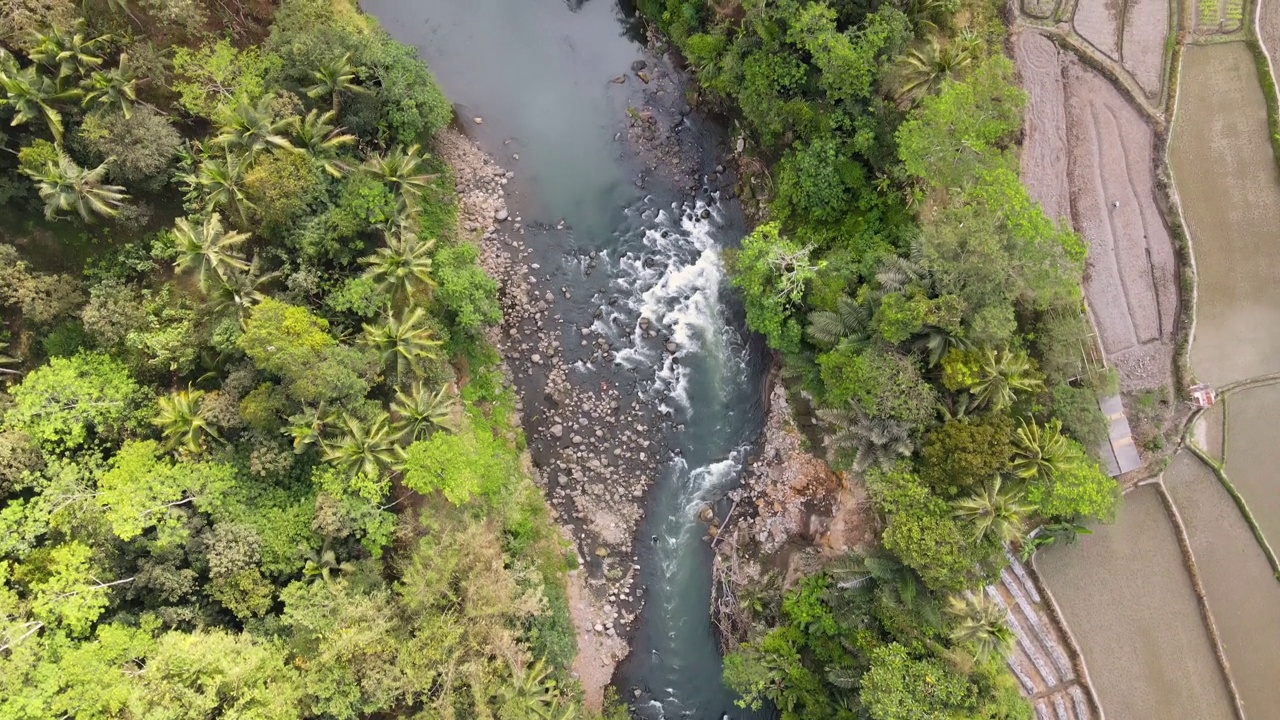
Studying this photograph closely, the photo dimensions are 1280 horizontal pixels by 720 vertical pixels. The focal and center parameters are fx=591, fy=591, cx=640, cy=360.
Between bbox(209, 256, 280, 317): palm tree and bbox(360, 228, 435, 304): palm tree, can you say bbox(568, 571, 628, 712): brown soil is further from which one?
bbox(209, 256, 280, 317): palm tree

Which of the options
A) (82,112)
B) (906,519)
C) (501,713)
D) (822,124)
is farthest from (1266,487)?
(82,112)

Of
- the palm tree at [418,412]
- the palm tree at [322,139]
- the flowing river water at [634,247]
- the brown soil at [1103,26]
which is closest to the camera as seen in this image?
the palm tree at [418,412]

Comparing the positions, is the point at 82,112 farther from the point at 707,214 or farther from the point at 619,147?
the point at 707,214

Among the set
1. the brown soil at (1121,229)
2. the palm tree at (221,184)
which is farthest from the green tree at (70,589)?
the brown soil at (1121,229)

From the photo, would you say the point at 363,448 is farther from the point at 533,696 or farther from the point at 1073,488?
the point at 1073,488

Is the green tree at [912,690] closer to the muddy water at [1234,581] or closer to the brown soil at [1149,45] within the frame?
the muddy water at [1234,581]

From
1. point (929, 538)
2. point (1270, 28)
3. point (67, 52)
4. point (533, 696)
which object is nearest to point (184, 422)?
point (67, 52)

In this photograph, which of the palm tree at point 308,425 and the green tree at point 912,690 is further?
the palm tree at point 308,425

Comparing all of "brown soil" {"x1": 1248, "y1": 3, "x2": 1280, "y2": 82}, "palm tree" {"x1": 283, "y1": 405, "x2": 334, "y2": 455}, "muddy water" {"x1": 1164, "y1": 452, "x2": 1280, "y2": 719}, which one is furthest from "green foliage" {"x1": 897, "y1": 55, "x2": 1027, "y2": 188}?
"palm tree" {"x1": 283, "y1": 405, "x2": 334, "y2": 455}
